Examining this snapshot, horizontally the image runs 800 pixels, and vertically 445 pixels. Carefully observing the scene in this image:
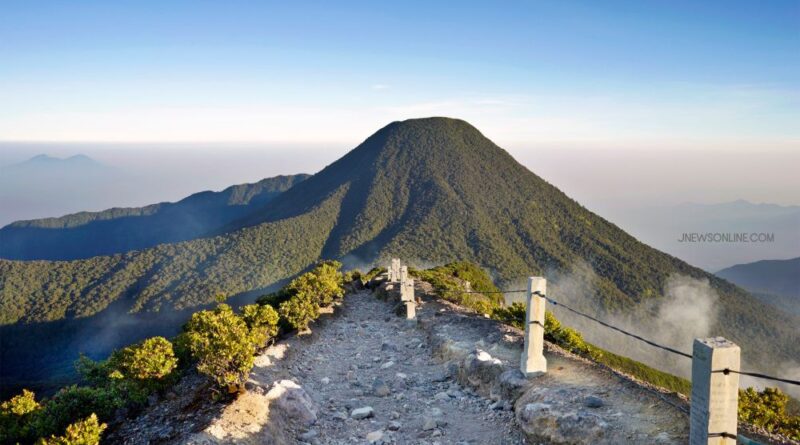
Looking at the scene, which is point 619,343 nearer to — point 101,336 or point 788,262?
point 101,336

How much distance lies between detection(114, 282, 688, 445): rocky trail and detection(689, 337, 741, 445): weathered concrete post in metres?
1.13

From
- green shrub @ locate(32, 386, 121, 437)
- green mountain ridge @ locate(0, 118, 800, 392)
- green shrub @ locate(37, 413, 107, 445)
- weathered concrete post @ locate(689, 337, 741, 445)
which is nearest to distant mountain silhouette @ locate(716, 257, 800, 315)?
green mountain ridge @ locate(0, 118, 800, 392)

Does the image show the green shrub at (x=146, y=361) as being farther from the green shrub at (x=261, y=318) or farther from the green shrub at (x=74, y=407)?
the green shrub at (x=261, y=318)

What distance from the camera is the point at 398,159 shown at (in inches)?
5113

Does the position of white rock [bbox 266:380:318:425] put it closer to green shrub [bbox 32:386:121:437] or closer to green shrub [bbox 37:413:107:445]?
green shrub [bbox 37:413:107:445]

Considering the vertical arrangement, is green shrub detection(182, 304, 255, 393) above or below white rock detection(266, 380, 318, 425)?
above

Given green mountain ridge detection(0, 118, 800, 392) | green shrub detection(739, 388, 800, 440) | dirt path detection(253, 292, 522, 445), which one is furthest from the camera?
green mountain ridge detection(0, 118, 800, 392)

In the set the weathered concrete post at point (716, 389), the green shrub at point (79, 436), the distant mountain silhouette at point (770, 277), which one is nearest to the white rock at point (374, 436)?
the green shrub at point (79, 436)

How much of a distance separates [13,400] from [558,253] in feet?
300

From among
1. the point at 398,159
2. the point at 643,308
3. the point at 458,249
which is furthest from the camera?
the point at 398,159

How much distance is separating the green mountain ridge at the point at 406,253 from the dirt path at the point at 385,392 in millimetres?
65848

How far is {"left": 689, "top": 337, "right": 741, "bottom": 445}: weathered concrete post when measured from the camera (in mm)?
4711

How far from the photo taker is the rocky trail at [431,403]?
22.5 ft

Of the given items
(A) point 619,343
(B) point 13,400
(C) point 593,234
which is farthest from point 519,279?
(B) point 13,400
